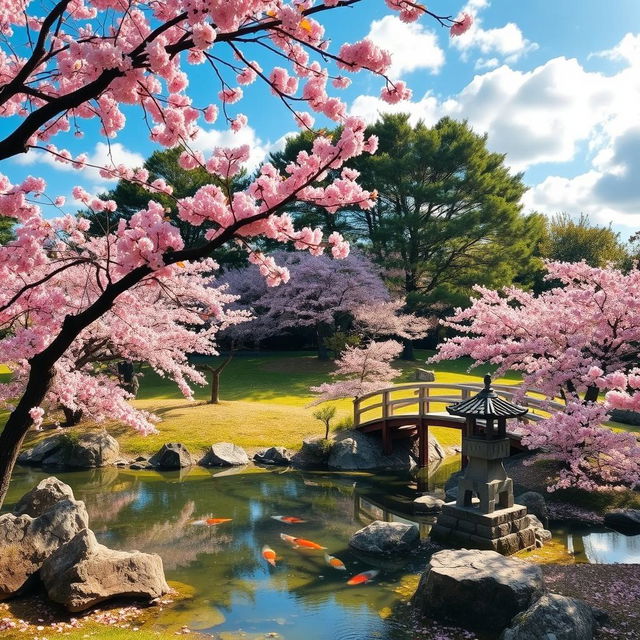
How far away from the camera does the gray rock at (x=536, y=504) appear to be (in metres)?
11.7

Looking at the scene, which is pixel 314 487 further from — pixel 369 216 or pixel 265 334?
pixel 369 216

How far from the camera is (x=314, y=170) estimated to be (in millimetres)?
4320

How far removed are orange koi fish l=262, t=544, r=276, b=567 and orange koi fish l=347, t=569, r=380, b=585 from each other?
143 centimetres

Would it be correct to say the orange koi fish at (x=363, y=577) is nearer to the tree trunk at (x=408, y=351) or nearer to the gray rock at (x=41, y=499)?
the gray rock at (x=41, y=499)

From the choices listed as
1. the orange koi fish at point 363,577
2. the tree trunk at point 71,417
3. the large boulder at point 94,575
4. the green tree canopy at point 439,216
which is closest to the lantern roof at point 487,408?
the orange koi fish at point 363,577

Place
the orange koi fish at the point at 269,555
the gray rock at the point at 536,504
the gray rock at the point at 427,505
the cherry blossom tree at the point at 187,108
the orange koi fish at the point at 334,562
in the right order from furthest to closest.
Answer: the gray rock at the point at 427,505 < the gray rock at the point at 536,504 < the orange koi fish at the point at 269,555 < the orange koi fish at the point at 334,562 < the cherry blossom tree at the point at 187,108

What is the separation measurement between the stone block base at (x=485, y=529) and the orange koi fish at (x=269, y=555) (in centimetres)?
302

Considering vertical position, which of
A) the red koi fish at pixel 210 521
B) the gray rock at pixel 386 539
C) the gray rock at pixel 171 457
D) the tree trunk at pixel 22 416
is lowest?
the red koi fish at pixel 210 521

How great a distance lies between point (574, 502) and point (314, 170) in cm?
1136

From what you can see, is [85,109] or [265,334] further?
[265,334]

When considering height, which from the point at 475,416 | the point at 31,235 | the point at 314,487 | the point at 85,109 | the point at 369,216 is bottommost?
the point at 314,487

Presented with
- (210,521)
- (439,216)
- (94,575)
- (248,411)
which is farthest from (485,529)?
(439,216)

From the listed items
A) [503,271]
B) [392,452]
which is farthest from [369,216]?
[392,452]

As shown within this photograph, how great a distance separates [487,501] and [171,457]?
976cm
